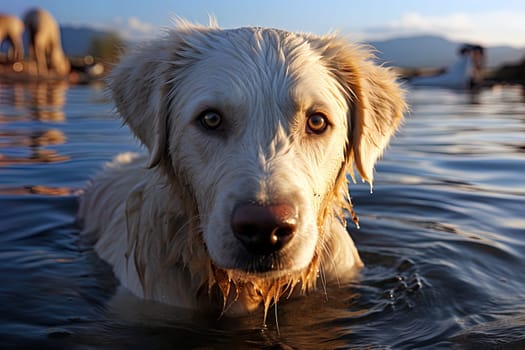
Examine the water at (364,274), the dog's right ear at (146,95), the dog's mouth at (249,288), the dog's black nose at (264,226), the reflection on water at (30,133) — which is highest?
the dog's right ear at (146,95)

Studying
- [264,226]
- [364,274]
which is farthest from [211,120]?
[364,274]

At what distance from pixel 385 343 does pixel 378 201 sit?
4135mm

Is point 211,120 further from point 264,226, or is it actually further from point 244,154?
point 264,226

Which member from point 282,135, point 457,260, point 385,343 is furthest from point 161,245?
point 457,260

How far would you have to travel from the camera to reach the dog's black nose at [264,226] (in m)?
3.31

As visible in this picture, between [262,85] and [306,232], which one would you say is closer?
[306,232]

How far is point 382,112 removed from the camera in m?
4.87

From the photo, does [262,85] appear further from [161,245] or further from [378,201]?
[378,201]

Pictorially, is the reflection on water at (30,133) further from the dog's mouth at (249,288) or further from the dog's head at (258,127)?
the dog's mouth at (249,288)

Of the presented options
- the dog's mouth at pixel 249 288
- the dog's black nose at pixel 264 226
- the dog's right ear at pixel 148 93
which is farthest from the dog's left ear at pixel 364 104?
the dog's black nose at pixel 264 226

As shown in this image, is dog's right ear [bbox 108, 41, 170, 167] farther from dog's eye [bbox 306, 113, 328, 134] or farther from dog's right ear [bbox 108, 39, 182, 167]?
dog's eye [bbox 306, 113, 328, 134]

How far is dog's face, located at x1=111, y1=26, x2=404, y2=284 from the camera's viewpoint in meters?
3.56

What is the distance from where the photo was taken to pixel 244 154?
3.83m

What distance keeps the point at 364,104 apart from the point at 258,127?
3.64 feet
